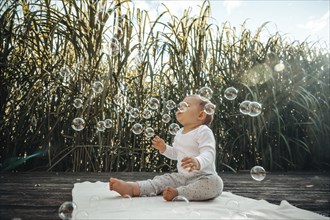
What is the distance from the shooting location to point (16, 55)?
355 cm

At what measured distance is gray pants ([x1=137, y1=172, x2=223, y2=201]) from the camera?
5.88 feet

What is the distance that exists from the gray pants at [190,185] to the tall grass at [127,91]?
1.32m

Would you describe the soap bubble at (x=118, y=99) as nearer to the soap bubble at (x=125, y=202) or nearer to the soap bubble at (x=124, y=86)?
the soap bubble at (x=124, y=86)

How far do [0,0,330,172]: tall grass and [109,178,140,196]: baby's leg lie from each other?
136 centimetres

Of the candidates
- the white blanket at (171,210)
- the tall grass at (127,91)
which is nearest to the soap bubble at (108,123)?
the tall grass at (127,91)

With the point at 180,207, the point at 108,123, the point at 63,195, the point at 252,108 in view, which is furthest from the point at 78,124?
the point at 180,207

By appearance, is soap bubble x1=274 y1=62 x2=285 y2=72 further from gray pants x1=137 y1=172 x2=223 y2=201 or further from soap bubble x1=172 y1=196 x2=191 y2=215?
soap bubble x1=172 y1=196 x2=191 y2=215

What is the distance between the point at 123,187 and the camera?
1826 millimetres

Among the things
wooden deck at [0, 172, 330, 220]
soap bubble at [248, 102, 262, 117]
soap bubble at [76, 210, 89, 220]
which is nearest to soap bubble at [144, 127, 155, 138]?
wooden deck at [0, 172, 330, 220]

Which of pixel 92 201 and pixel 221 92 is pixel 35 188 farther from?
pixel 221 92

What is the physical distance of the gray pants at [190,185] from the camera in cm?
179

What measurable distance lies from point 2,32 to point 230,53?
7.89 ft

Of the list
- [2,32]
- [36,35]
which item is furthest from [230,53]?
[2,32]

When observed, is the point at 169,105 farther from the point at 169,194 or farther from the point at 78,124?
the point at 169,194
